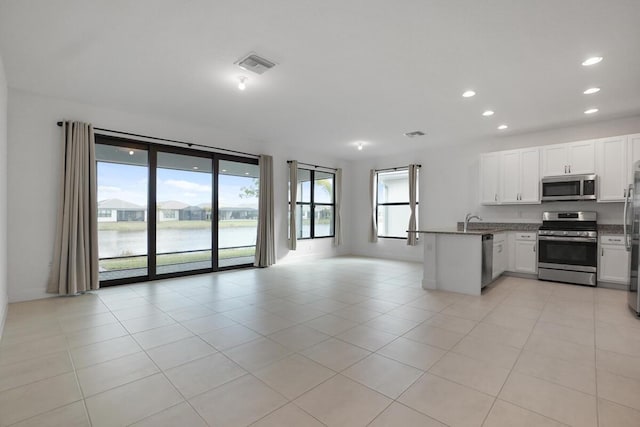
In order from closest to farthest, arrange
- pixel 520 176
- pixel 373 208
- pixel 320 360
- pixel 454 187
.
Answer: pixel 320 360
pixel 520 176
pixel 454 187
pixel 373 208

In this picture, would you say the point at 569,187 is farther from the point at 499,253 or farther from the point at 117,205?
the point at 117,205

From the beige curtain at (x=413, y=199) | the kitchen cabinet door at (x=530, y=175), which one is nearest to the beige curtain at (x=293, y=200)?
the beige curtain at (x=413, y=199)

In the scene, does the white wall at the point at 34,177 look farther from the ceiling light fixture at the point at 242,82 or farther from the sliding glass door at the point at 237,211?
the ceiling light fixture at the point at 242,82

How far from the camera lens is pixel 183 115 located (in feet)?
16.1

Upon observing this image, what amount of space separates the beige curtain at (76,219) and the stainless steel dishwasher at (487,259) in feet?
18.5

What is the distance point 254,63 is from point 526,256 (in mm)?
5499

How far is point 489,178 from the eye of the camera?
594 centimetres

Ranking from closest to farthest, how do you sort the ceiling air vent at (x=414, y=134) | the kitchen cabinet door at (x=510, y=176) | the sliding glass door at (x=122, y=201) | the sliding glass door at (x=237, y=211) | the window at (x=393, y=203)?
the sliding glass door at (x=122, y=201) → the kitchen cabinet door at (x=510, y=176) → the ceiling air vent at (x=414, y=134) → the sliding glass door at (x=237, y=211) → the window at (x=393, y=203)

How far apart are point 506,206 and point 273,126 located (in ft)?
15.8

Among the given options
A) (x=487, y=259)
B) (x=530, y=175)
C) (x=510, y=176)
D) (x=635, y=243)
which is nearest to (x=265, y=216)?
(x=487, y=259)

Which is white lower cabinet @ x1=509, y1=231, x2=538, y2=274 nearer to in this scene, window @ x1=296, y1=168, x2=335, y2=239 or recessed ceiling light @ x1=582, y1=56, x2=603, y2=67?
recessed ceiling light @ x1=582, y1=56, x2=603, y2=67

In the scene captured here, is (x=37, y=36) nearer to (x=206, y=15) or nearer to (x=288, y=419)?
(x=206, y=15)

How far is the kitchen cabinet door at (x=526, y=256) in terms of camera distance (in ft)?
17.6

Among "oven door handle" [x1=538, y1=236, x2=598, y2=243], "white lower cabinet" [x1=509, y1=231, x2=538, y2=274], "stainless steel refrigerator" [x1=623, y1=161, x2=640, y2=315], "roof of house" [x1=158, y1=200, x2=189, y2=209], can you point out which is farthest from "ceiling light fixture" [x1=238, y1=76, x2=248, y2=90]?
"oven door handle" [x1=538, y1=236, x2=598, y2=243]
